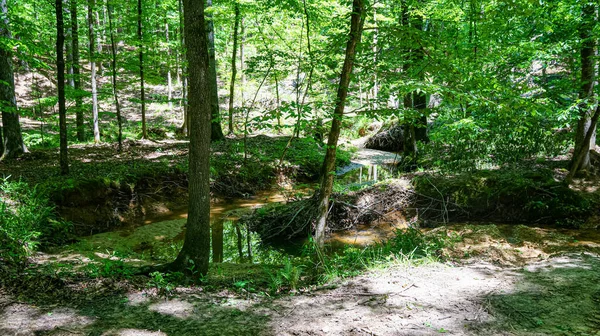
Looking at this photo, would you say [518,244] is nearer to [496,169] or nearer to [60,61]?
[496,169]

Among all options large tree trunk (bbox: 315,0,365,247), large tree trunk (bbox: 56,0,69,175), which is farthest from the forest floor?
large tree trunk (bbox: 56,0,69,175)

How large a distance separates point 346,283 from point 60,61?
789cm

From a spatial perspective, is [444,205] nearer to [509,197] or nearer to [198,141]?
[509,197]

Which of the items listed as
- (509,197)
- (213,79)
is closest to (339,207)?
(509,197)

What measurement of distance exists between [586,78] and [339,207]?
247 inches

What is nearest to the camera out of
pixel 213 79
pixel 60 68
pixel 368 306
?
pixel 368 306

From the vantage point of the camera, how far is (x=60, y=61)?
303 inches

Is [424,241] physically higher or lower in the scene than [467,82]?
lower

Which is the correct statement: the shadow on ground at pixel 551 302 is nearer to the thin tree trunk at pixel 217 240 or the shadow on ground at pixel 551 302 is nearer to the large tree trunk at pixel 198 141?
the large tree trunk at pixel 198 141

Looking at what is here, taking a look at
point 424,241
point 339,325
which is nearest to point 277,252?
point 424,241

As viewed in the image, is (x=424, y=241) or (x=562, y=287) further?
(x=424, y=241)

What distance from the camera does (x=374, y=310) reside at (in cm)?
341

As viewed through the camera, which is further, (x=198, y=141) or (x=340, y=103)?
(x=340, y=103)

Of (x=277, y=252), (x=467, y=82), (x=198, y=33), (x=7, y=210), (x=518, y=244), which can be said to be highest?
(x=198, y=33)
